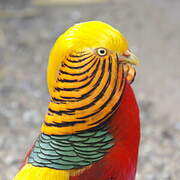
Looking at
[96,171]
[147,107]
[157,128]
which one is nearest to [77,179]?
[96,171]

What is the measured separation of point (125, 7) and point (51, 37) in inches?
43.7

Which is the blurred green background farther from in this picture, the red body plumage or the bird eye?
the bird eye

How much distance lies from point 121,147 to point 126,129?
0.07 meters

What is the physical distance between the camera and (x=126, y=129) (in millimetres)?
1742

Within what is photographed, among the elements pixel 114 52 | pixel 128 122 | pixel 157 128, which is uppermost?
pixel 114 52

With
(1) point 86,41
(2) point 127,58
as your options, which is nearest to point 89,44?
(1) point 86,41

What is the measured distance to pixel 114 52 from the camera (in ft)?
5.38

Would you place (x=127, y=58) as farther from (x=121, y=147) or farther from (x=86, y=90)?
(x=121, y=147)

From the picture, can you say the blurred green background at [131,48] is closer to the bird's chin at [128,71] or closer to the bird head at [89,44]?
the bird's chin at [128,71]

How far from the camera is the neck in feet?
5.63

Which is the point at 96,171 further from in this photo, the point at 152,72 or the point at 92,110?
the point at 152,72

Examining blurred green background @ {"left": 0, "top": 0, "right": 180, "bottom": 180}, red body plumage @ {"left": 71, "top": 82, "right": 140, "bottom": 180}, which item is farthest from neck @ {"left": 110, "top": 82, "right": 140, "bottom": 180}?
blurred green background @ {"left": 0, "top": 0, "right": 180, "bottom": 180}

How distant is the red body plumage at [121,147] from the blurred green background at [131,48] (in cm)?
144

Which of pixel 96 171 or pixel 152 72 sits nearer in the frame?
pixel 96 171
